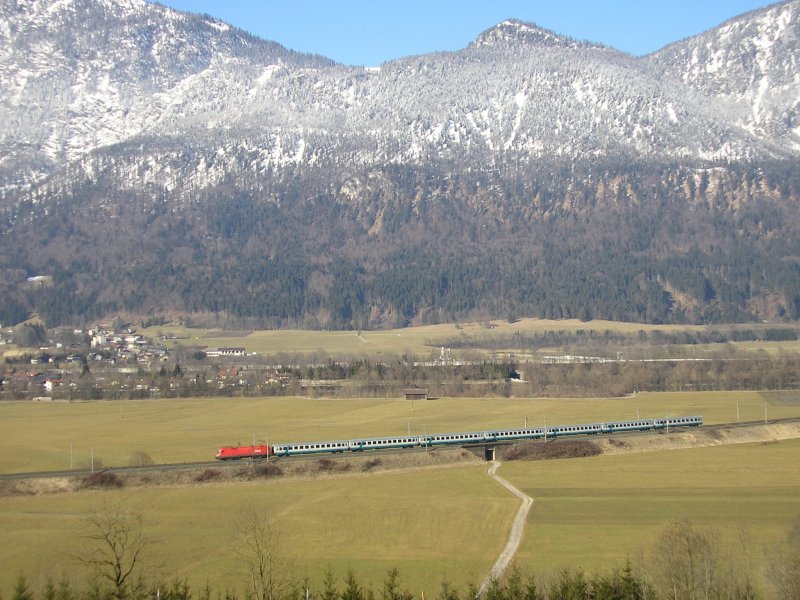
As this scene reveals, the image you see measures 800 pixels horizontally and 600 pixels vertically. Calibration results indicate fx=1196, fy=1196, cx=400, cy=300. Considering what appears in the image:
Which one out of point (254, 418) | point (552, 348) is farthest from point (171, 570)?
point (552, 348)

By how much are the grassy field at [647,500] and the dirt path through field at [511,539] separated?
1.73ft

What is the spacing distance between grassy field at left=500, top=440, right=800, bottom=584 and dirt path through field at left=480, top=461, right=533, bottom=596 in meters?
0.53

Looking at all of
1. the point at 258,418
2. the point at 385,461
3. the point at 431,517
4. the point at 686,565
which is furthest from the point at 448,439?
the point at 686,565

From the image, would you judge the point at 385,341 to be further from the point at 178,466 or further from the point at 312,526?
the point at 312,526

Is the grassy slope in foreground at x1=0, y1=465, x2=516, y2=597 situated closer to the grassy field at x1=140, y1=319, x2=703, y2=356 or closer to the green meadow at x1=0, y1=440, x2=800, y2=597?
the green meadow at x1=0, y1=440, x2=800, y2=597

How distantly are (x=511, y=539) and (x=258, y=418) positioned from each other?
5602cm

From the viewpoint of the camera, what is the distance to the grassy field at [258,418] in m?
87.6

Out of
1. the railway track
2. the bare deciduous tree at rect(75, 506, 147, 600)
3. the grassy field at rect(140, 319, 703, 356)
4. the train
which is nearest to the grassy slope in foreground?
the bare deciduous tree at rect(75, 506, 147, 600)

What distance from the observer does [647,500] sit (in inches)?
2601

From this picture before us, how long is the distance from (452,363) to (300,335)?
5097cm

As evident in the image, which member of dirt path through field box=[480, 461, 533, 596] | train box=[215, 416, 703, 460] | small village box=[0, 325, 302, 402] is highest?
small village box=[0, 325, 302, 402]

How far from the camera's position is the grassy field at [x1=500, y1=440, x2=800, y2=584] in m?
54.3

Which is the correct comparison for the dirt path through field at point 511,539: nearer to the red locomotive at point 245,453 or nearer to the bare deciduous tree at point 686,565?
the bare deciduous tree at point 686,565

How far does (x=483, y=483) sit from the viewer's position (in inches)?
2938
